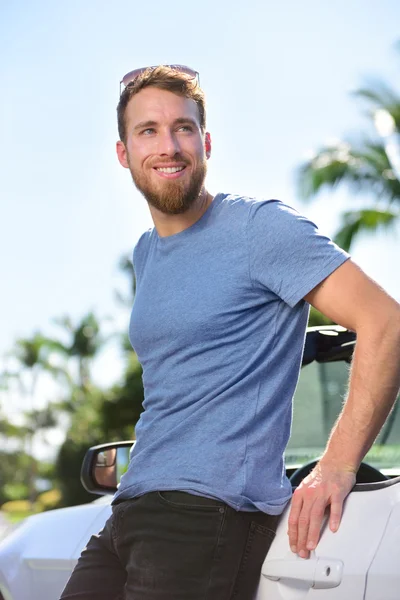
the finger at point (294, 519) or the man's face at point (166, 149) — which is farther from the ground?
the man's face at point (166, 149)

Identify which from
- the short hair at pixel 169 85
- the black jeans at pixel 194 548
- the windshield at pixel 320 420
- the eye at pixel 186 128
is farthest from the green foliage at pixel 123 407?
the black jeans at pixel 194 548

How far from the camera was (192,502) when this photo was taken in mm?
2443

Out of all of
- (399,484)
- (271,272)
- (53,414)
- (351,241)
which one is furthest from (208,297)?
(53,414)

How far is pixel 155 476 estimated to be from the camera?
2.53 metres

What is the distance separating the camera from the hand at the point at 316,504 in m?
2.33

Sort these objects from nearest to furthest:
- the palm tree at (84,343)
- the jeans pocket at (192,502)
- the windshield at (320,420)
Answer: the jeans pocket at (192,502), the windshield at (320,420), the palm tree at (84,343)

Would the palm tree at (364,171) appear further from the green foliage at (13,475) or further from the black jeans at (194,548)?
the green foliage at (13,475)

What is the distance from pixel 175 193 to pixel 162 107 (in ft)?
0.91

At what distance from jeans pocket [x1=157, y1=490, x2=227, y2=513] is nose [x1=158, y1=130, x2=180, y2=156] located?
98 cm

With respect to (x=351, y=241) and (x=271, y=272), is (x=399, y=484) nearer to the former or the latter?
(x=271, y=272)

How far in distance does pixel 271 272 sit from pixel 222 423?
39 centimetres

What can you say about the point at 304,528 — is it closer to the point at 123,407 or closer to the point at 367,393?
the point at 367,393

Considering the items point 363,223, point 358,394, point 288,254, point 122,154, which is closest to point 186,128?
point 122,154

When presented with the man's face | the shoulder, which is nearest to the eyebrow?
the man's face
